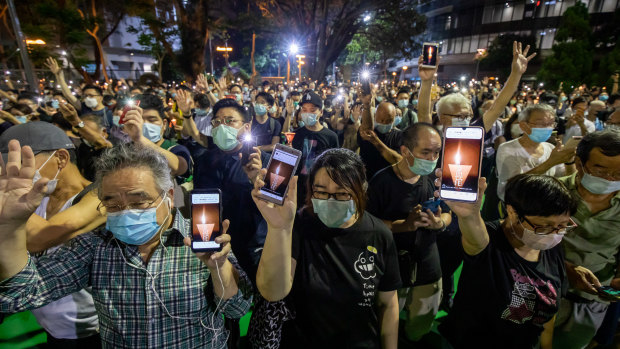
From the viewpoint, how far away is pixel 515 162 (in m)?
3.37

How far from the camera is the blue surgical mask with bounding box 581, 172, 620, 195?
86.0 inches

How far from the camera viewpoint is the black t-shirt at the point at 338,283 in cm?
176

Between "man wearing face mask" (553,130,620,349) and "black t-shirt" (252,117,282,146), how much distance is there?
4.45m

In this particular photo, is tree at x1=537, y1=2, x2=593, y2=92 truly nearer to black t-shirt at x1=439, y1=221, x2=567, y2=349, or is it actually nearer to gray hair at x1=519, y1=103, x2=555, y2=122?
gray hair at x1=519, y1=103, x2=555, y2=122

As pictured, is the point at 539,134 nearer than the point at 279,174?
No

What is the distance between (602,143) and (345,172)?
1923 mm

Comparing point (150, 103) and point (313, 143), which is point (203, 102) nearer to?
point (150, 103)

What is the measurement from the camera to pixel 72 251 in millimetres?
1612

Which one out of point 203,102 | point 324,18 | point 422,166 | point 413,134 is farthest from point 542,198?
point 324,18

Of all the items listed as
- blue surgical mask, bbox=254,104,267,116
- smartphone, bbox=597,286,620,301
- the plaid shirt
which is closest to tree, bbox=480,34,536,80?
blue surgical mask, bbox=254,104,267,116

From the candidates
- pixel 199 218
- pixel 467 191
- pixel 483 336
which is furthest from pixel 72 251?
pixel 483 336

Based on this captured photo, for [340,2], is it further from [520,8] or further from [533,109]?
[520,8]

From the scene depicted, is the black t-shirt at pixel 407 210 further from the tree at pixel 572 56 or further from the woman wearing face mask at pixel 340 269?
the tree at pixel 572 56

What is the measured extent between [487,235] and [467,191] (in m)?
0.40
